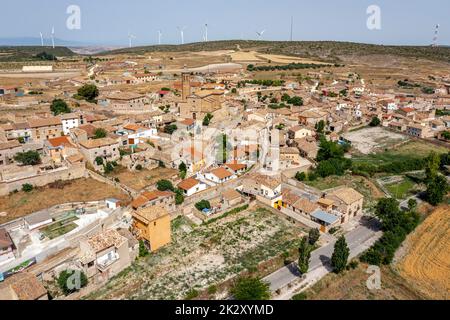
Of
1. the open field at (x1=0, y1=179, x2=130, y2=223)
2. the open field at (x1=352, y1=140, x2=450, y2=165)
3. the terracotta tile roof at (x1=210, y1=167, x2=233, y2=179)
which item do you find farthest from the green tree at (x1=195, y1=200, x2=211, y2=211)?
the open field at (x1=352, y1=140, x2=450, y2=165)

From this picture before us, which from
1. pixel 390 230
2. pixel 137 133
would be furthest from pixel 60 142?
pixel 390 230

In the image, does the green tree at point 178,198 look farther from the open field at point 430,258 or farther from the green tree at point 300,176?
the open field at point 430,258

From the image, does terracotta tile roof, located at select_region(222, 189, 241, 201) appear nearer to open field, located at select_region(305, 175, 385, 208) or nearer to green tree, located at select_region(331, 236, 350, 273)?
open field, located at select_region(305, 175, 385, 208)

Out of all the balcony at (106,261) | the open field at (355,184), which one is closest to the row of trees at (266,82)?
the open field at (355,184)

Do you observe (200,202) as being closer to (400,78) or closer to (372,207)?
(372,207)

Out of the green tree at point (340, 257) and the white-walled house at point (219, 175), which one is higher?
the white-walled house at point (219, 175)
